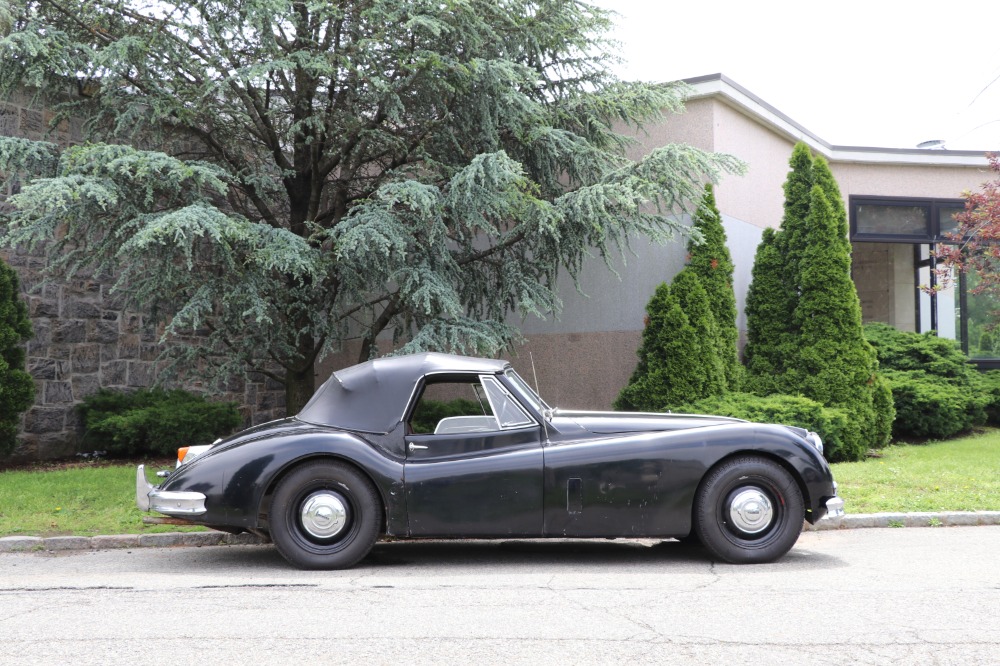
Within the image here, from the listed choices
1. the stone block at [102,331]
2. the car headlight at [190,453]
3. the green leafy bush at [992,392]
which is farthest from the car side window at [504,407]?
the green leafy bush at [992,392]

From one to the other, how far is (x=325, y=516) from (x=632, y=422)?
234 centimetres

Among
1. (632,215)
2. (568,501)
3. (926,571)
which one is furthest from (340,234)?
(926,571)

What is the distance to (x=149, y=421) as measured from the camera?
38.7 feet

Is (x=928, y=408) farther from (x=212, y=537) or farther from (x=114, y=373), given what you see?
(x=114, y=373)

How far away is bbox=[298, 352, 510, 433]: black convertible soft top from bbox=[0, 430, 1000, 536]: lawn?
2.26 m

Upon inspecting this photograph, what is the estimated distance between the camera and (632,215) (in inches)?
419

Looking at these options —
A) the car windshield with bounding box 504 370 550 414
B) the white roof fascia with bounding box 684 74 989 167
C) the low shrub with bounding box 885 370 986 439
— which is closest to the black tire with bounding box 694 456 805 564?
the car windshield with bounding box 504 370 550 414

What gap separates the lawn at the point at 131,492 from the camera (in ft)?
25.9

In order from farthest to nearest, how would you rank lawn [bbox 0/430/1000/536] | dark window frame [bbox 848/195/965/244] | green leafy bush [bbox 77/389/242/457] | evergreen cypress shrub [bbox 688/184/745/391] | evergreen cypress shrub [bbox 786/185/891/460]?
1. dark window frame [bbox 848/195/965/244]
2. evergreen cypress shrub [bbox 688/184/745/391]
3. evergreen cypress shrub [bbox 786/185/891/460]
4. green leafy bush [bbox 77/389/242/457]
5. lawn [bbox 0/430/1000/536]

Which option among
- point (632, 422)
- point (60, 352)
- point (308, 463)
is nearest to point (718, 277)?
point (632, 422)

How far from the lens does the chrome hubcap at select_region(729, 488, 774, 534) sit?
20.4ft

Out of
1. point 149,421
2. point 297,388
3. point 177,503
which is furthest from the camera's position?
point 149,421

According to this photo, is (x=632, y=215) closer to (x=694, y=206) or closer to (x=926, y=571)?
(x=694, y=206)

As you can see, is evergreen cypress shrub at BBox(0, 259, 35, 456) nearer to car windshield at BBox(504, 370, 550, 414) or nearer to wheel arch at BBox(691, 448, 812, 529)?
car windshield at BBox(504, 370, 550, 414)
